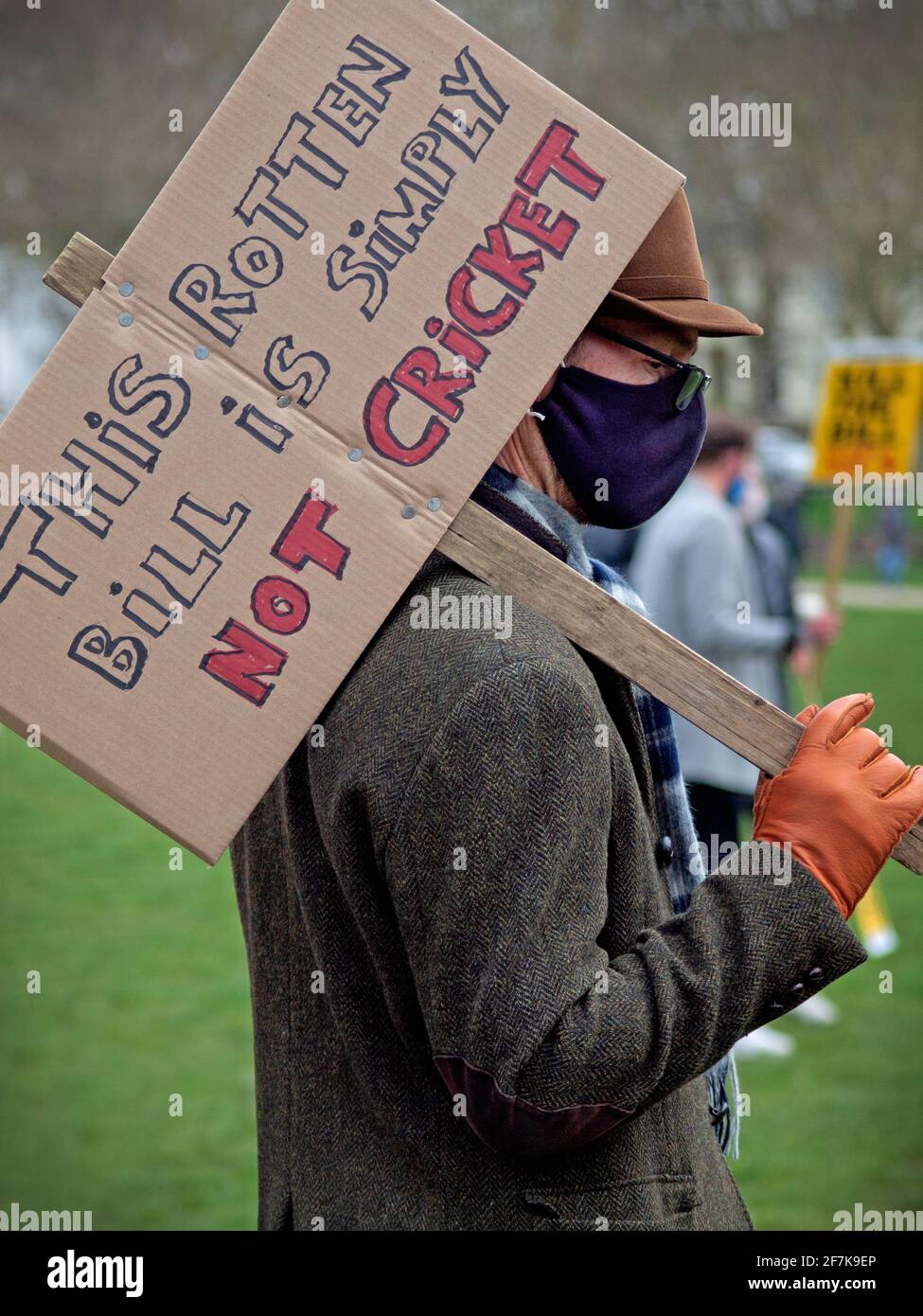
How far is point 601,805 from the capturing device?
5.27 ft

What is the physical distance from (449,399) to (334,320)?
0.52ft

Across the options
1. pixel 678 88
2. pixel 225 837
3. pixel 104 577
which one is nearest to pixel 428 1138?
pixel 225 837

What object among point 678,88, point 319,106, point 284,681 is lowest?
point 284,681

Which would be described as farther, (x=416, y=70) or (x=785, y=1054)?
(x=785, y=1054)

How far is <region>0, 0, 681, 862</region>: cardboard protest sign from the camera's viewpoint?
167cm

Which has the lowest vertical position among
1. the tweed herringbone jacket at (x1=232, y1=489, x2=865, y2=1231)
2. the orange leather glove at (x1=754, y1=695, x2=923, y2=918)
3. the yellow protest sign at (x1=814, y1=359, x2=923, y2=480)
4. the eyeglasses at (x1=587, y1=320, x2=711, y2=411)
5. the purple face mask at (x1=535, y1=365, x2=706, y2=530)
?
the tweed herringbone jacket at (x1=232, y1=489, x2=865, y2=1231)

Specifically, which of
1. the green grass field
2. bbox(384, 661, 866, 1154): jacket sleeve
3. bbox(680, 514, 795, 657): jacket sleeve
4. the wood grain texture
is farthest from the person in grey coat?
bbox(680, 514, 795, 657): jacket sleeve

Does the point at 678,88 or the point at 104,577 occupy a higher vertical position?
the point at 678,88

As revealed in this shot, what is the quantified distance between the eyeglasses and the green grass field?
296cm

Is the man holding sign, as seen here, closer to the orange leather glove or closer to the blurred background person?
→ the orange leather glove

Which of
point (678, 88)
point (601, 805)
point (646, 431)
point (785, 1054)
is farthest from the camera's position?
point (678, 88)

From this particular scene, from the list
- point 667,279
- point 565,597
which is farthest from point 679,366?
point 565,597
